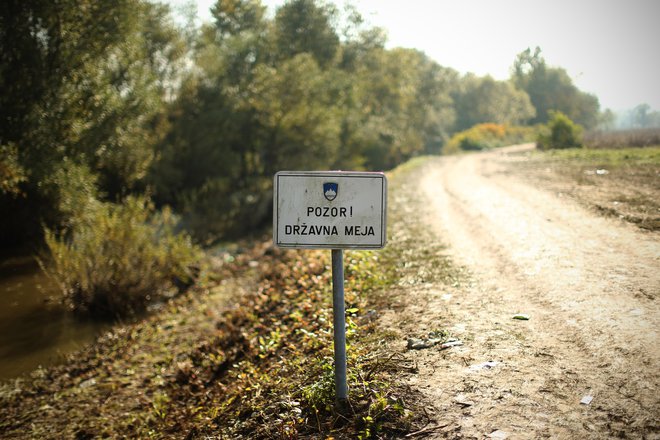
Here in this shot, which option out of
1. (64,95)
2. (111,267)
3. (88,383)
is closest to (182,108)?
(64,95)

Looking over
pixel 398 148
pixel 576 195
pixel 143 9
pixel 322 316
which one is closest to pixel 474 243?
pixel 322 316

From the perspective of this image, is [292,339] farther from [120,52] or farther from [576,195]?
[120,52]

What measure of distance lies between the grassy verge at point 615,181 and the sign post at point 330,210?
22.2ft

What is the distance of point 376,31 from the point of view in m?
39.6

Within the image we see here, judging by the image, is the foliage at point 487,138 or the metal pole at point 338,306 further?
the foliage at point 487,138

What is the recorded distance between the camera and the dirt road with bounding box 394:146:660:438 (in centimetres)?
326

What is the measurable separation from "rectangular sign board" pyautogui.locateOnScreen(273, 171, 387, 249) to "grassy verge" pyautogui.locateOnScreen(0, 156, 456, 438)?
1.44m

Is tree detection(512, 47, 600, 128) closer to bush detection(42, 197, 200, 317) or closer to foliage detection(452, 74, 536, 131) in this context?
foliage detection(452, 74, 536, 131)

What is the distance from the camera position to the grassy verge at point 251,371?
3867mm

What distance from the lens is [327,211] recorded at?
10.8 ft

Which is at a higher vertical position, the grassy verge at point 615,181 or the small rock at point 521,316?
the grassy verge at point 615,181

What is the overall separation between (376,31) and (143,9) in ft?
90.6

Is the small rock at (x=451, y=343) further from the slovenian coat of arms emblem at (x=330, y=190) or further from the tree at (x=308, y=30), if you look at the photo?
the tree at (x=308, y=30)

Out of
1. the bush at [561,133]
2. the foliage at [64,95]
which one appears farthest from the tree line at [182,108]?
the bush at [561,133]
